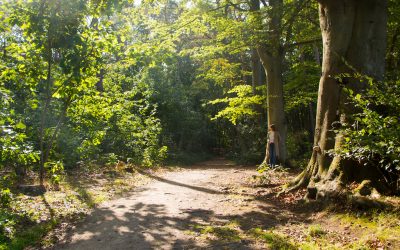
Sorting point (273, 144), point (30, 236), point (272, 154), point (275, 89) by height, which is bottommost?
point (30, 236)

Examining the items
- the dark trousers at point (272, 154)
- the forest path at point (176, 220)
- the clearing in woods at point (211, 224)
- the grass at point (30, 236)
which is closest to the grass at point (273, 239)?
the clearing in woods at point (211, 224)

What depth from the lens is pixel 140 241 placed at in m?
5.77

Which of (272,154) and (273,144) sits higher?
(273,144)

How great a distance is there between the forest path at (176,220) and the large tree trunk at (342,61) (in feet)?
4.15

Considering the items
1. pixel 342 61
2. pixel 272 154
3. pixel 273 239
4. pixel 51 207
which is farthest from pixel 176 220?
pixel 272 154

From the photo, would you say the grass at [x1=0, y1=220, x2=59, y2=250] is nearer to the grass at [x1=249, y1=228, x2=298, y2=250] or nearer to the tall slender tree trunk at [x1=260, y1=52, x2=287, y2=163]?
the grass at [x1=249, y1=228, x2=298, y2=250]

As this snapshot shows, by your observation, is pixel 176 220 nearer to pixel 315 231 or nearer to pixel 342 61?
pixel 315 231

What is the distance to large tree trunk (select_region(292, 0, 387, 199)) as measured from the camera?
7238mm

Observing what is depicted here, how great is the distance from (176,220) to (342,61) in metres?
4.90

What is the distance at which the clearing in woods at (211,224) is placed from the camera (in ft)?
18.1

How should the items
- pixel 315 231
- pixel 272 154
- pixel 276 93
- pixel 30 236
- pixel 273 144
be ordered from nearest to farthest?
pixel 315 231 → pixel 30 236 → pixel 272 154 → pixel 273 144 → pixel 276 93

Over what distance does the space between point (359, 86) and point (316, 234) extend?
11.2 ft

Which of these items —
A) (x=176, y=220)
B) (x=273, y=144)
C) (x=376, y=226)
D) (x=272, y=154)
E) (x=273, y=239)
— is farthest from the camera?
(x=273, y=144)

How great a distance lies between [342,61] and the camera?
759 cm
